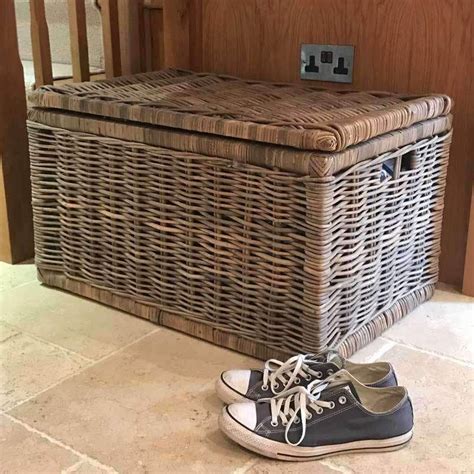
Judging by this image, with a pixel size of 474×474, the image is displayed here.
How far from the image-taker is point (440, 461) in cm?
110

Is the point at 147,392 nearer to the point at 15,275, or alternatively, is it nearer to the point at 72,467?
the point at 72,467

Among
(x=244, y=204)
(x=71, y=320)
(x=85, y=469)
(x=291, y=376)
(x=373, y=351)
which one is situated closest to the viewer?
(x=85, y=469)

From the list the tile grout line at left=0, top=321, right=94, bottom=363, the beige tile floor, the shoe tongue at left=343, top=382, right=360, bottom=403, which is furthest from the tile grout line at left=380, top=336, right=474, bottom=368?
the tile grout line at left=0, top=321, right=94, bottom=363

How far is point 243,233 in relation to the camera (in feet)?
4.43

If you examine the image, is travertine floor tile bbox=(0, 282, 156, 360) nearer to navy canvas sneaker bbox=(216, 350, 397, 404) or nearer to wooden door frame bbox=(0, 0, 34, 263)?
A: wooden door frame bbox=(0, 0, 34, 263)

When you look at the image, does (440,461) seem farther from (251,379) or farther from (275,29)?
(275,29)

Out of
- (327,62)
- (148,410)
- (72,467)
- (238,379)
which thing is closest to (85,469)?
(72,467)

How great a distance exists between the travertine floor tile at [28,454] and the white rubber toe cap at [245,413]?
25cm

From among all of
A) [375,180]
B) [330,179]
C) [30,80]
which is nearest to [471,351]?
[375,180]

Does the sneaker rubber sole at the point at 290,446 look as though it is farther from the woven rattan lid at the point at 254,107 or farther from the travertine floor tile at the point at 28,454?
the woven rattan lid at the point at 254,107

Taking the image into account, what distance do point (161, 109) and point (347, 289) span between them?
0.51 metres

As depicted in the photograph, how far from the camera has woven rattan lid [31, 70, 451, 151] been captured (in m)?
1.24

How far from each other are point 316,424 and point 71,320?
67 centimetres

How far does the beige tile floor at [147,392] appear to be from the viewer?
1.10 metres
